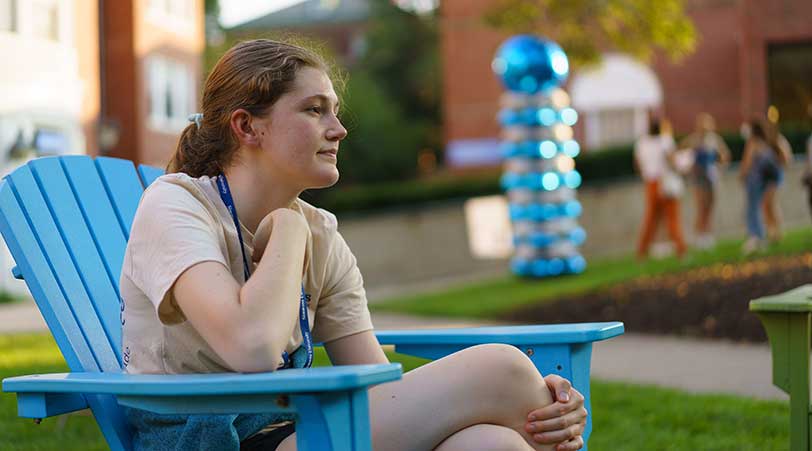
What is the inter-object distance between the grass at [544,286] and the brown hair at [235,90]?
9320mm

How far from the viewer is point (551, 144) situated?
15234 millimetres

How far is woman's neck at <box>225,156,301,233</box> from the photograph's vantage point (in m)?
2.73

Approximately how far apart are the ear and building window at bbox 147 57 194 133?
23.5m

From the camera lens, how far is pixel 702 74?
1172 inches

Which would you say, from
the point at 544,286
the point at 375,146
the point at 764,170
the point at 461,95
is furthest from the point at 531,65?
the point at 375,146

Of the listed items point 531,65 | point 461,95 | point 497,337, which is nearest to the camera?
point 497,337

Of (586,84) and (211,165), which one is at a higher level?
(586,84)

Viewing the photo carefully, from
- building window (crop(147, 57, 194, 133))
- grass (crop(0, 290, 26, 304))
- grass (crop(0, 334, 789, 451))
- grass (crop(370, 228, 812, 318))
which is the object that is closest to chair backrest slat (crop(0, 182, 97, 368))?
grass (crop(0, 334, 789, 451))

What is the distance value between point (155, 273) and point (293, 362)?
1.46 feet

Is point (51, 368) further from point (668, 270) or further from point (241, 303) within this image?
point (668, 270)

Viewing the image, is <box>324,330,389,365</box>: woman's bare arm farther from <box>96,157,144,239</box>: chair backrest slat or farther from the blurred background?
the blurred background

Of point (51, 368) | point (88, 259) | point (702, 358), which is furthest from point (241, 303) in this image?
point (702, 358)

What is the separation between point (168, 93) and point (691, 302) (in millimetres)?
18310

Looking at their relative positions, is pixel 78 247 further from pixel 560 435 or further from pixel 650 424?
pixel 650 424
